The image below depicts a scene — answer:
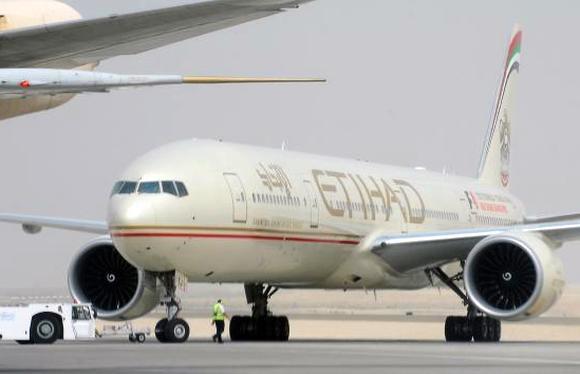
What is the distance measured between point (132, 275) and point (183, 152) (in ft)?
13.3

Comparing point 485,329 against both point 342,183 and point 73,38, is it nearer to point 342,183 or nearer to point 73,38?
point 342,183

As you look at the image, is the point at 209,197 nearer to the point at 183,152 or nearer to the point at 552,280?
the point at 183,152

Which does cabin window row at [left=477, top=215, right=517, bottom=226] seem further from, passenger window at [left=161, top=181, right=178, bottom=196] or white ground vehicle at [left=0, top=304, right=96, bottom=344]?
passenger window at [left=161, top=181, right=178, bottom=196]

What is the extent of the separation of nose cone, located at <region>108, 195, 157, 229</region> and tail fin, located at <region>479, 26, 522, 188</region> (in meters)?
18.0

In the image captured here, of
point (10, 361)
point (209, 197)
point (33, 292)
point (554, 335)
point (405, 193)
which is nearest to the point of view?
point (10, 361)

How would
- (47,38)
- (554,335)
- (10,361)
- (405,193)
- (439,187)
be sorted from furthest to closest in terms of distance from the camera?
(554,335) → (439,187) → (405,193) → (10,361) → (47,38)

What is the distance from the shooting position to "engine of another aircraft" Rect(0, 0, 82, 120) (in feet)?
28.4

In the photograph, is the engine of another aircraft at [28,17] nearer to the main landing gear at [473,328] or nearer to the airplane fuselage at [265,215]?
the airplane fuselage at [265,215]

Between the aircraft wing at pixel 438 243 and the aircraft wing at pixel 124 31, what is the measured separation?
21.9 meters

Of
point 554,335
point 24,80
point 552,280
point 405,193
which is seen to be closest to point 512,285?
point 552,280

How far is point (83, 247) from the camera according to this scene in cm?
3186

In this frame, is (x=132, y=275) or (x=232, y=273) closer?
(x=232, y=273)

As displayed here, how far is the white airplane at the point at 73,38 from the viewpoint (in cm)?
838

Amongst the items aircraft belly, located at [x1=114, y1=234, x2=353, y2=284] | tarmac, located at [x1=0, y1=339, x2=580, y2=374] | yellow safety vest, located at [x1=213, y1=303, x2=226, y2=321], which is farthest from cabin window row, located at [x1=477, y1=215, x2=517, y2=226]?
tarmac, located at [x1=0, y1=339, x2=580, y2=374]
